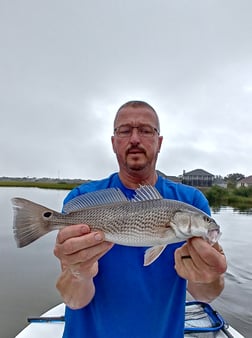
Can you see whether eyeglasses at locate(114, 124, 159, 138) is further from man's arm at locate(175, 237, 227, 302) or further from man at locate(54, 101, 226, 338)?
man's arm at locate(175, 237, 227, 302)

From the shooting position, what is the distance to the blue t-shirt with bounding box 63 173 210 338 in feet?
8.81

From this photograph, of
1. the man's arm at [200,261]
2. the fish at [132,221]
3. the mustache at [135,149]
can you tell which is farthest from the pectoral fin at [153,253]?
the mustache at [135,149]

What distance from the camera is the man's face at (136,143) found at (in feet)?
9.66

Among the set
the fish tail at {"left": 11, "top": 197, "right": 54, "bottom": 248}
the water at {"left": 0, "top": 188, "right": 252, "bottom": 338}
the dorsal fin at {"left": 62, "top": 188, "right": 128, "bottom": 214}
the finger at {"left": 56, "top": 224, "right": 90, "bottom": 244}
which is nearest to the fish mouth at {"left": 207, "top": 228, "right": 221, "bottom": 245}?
the dorsal fin at {"left": 62, "top": 188, "right": 128, "bottom": 214}

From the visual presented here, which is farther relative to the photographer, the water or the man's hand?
the water

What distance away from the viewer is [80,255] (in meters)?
2.32

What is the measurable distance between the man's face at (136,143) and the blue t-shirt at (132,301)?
74 cm

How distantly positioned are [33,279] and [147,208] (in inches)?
443

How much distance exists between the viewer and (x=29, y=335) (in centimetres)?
458

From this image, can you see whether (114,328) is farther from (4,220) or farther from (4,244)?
(4,220)

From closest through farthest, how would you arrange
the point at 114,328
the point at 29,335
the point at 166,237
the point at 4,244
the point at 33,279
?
the point at 166,237 → the point at 114,328 → the point at 29,335 → the point at 33,279 → the point at 4,244

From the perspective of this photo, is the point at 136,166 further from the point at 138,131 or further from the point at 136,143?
the point at 138,131

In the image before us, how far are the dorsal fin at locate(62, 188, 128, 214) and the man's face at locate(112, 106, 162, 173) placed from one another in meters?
0.42

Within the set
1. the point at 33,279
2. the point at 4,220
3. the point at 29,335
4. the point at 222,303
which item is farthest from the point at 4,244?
the point at 29,335
